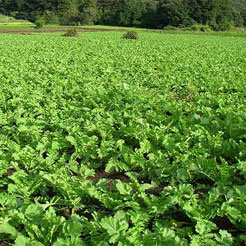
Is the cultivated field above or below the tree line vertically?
below

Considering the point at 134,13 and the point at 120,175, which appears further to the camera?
the point at 134,13

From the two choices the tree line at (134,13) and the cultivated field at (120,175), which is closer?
the cultivated field at (120,175)

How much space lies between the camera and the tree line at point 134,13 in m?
72.9

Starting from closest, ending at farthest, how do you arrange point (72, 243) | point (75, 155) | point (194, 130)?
1. point (72, 243)
2. point (75, 155)
3. point (194, 130)

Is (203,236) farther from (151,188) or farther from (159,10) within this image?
(159,10)

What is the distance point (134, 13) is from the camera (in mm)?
78812

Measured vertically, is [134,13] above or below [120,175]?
above

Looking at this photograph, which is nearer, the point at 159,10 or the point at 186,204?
the point at 186,204

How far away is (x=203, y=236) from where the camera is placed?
2.48m

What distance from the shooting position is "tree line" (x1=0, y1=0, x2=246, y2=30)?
72.9 meters

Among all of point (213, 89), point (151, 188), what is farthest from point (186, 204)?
point (213, 89)

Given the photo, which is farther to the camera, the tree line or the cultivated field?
the tree line

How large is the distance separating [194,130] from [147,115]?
1121 mm

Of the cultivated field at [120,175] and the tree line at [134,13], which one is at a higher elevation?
the tree line at [134,13]
